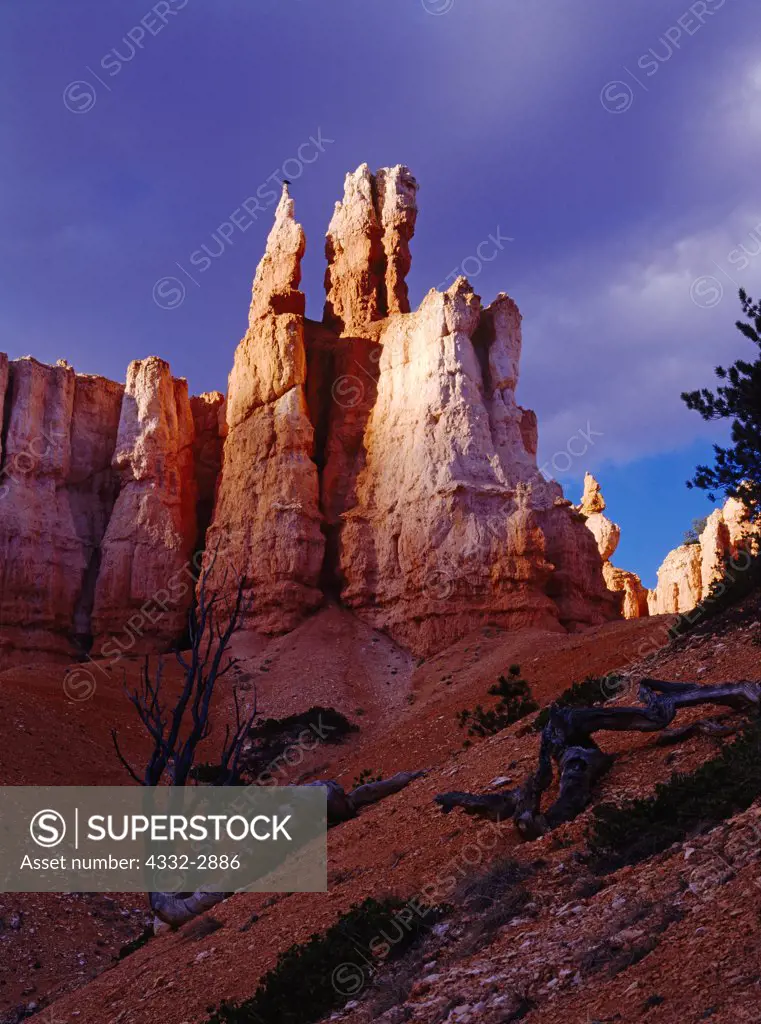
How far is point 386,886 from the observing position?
850 centimetres

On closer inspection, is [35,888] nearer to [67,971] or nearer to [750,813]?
[67,971]

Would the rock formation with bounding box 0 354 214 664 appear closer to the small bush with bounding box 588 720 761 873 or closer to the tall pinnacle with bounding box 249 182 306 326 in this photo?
the tall pinnacle with bounding box 249 182 306 326

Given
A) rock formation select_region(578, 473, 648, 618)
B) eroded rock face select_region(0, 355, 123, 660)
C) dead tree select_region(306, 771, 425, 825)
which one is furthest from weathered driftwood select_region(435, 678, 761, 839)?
rock formation select_region(578, 473, 648, 618)

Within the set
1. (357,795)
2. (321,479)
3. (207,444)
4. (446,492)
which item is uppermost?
(207,444)

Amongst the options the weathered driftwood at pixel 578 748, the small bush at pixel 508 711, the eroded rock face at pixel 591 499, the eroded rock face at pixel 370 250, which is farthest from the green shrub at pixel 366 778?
the eroded rock face at pixel 591 499

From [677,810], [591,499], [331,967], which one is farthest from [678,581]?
[331,967]

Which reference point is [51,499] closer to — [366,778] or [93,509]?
[93,509]

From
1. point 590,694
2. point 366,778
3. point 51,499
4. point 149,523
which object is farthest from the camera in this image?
point 51,499

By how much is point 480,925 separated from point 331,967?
1.30m

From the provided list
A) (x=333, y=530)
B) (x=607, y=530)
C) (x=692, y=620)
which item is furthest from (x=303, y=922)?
(x=607, y=530)

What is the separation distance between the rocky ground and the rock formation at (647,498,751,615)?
35.7 metres

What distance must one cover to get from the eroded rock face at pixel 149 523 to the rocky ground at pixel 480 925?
57.2 ft

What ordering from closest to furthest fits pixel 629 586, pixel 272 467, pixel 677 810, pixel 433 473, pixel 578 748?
pixel 677 810
pixel 578 748
pixel 433 473
pixel 272 467
pixel 629 586

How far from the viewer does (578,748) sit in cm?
868
